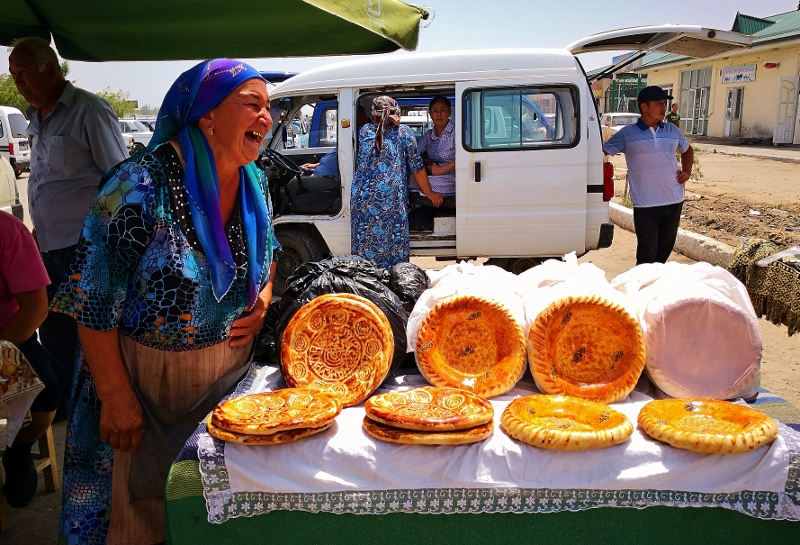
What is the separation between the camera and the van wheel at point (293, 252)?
21.0ft

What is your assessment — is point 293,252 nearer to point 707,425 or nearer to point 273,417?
point 273,417

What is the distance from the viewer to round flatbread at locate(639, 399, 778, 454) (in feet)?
6.19

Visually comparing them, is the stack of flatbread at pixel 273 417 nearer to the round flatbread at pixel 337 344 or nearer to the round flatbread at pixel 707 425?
the round flatbread at pixel 337 344

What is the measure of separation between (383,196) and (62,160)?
2695mm

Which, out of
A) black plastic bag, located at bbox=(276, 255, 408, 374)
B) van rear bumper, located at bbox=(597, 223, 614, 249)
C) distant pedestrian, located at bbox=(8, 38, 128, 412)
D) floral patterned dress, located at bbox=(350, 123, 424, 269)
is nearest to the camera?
black plastic bag, located at bbox=(276, 255, 408, 374)

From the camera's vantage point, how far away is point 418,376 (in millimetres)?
2502

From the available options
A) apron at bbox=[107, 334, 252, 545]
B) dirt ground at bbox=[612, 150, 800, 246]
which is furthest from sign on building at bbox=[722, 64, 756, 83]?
apron at bbox=[107, 334, 252, 545]

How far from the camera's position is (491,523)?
1947 millimetres

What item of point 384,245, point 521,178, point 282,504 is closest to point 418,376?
point 282,504

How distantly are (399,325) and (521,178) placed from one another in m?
3.69

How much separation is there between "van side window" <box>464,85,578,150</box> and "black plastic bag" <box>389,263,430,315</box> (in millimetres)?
3236

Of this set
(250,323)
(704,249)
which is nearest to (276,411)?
(250,323)

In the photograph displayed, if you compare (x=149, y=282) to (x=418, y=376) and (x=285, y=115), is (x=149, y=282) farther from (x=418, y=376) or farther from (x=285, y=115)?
(x=285, y=115)

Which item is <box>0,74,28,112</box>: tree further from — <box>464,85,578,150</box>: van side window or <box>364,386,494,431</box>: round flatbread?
<box>364,386,494,431</box>: round flatbread
